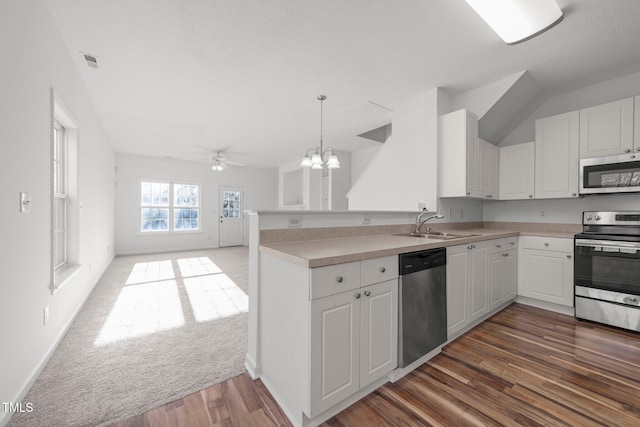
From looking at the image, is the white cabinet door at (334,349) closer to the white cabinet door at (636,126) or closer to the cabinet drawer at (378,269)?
the cabinet drawer at (378,269)

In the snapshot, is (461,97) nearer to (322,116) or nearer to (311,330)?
(322,116)

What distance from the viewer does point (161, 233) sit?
711 centimetres

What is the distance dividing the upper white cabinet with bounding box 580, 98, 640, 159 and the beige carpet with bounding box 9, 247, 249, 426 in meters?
4.02

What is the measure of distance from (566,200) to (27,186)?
5159 mm

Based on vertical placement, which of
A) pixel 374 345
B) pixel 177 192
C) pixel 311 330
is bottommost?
pixel 374 345

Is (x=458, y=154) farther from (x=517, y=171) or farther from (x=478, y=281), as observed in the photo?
(x=478, y=281)

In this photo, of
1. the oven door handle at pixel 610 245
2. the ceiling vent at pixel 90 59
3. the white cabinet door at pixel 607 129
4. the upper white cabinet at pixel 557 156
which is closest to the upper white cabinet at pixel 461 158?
the upper white cabinet at pixel 557 156

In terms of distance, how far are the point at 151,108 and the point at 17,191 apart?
2726mm

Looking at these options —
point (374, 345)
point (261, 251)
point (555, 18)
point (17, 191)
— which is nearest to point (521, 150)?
point (555, 18)

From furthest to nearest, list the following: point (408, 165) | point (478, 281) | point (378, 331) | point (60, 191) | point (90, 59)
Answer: point (408, 165) → point (60, 191) → point (90, 59) → point (478, 281) → point (378, 331)

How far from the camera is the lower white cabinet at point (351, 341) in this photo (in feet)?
4.29

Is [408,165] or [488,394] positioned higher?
[408,165]

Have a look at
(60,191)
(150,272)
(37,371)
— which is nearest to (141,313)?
(37,371)

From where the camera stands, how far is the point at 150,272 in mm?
4719
